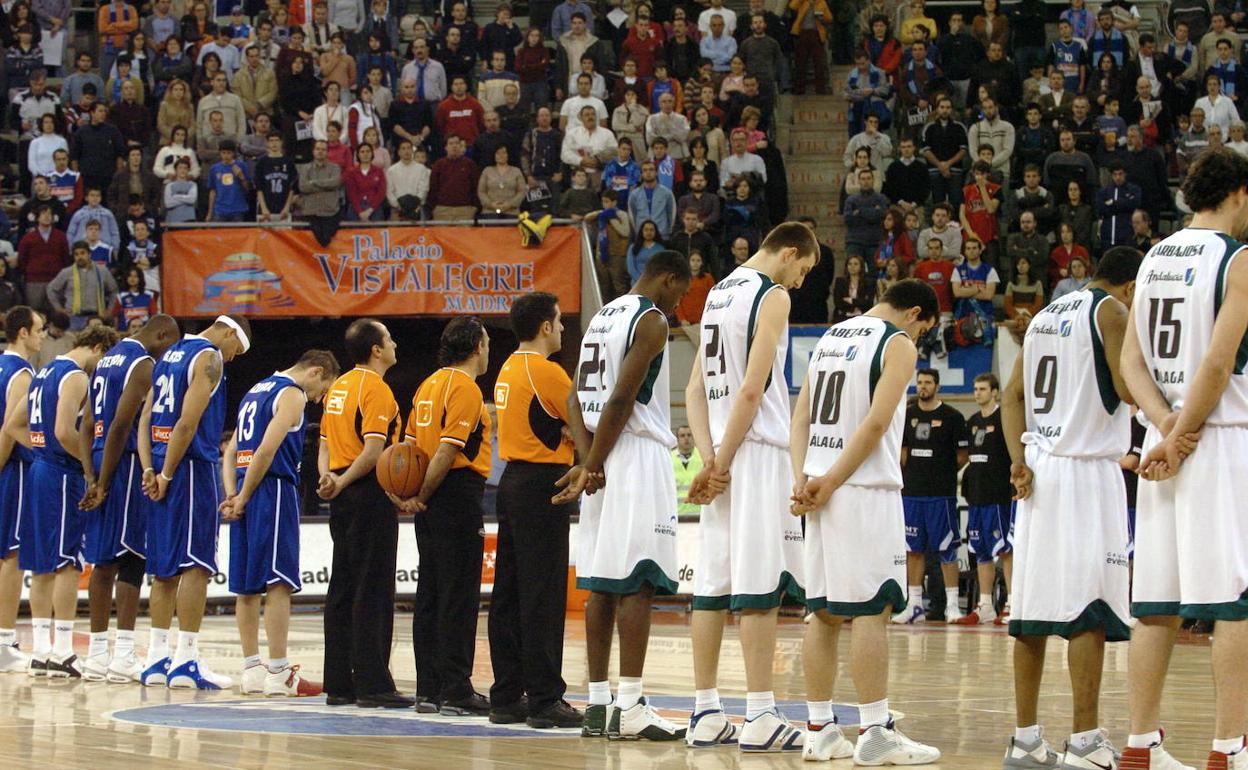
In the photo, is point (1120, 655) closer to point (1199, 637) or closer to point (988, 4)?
point (1199, 637)

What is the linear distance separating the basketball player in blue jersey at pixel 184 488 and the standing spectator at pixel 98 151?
13755 millimetres

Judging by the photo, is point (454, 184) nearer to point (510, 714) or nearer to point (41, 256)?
point (41, 256)

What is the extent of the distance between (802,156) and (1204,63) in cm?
618

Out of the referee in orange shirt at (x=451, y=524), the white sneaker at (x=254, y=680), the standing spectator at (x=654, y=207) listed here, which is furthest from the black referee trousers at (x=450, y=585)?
the standing spectator at (x=654, y=207)

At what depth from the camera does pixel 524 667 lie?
376 inches

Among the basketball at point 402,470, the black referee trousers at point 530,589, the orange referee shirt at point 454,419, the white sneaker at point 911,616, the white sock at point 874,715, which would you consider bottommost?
the white sneaker at point 911,616

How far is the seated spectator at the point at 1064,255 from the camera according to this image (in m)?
22.5

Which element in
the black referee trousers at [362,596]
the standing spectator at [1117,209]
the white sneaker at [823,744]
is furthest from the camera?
the standing spectator at [1117,209]

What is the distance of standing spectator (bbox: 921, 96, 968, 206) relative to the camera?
80.4 feet

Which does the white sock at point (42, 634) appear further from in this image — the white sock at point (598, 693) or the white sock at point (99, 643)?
the white sock at point (598, 693)

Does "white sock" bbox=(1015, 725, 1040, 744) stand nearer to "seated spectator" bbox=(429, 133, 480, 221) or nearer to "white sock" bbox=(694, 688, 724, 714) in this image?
"white sock" bbox=(694, 688, 724, 714)

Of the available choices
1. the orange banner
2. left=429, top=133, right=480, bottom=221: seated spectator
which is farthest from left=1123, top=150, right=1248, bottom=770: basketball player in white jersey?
left=429, top=133, right=480, bottom=221: seated spectator

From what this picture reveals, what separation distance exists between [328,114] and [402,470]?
16391mm

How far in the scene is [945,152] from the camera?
80.9 ft
